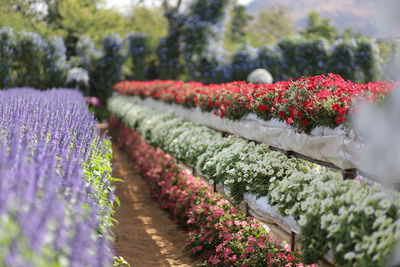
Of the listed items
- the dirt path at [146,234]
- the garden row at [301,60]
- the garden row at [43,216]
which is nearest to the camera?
the garden row at [43,216]

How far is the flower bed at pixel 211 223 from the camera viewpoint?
4750 millimetres

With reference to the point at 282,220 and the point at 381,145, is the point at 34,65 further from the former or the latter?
the point at 381,145

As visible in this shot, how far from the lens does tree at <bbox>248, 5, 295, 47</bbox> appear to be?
4884cm

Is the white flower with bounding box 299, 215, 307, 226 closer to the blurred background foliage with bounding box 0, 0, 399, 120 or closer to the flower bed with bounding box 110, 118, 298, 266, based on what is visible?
the flower bed with bounding box 110, 118, 298, 266

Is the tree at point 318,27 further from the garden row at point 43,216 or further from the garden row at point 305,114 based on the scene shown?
the garden row at point 43,216

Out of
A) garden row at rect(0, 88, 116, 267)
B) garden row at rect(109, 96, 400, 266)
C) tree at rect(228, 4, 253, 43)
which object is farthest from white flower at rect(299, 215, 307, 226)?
tree at rect(228, 4, 253, 43)

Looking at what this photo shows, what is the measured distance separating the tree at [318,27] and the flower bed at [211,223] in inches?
1273

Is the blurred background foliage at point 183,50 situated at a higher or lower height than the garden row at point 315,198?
higher

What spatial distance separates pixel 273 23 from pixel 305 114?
46580 mm

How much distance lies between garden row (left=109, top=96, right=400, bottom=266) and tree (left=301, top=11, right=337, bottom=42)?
3453 centimetres

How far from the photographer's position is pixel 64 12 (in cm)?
2316

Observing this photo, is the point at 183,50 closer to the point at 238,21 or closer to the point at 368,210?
the point at 238,21

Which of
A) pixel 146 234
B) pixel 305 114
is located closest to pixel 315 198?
pixel 305 114

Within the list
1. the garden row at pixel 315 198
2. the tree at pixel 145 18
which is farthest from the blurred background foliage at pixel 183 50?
the garden row at pixel 315 198
